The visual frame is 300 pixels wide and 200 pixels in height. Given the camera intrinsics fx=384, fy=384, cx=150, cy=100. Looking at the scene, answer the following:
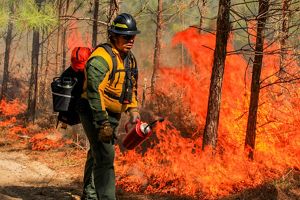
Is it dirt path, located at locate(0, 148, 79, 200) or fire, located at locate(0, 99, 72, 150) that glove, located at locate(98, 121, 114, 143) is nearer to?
dirt path, located at locate(0, 148, 79, 200)

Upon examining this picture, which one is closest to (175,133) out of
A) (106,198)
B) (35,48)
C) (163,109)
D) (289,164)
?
(163,109)

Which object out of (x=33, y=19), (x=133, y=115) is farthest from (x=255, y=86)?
(x=33, y=19)

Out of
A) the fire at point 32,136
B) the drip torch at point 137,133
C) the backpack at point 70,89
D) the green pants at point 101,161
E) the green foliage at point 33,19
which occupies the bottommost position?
the fire at point 32,136

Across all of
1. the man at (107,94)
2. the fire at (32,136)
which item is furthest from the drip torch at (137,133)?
the fire at (32,136)

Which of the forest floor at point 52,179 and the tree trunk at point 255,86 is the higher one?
the tree trunk at point 255,86

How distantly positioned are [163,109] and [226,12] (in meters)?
5.57

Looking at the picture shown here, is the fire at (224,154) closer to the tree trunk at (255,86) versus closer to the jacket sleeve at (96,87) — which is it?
the tree trunk at (255,86)

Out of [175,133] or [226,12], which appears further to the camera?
[175,133]

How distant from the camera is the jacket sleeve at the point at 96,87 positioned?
13.1 feet

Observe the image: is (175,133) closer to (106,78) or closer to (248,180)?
(248,180)

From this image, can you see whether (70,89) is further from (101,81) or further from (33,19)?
(33,19)

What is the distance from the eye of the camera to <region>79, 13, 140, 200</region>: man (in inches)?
158

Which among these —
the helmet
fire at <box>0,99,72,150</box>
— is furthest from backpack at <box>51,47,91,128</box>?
fire at <box>0,99,72,150</box>

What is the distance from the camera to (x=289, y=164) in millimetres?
7070
